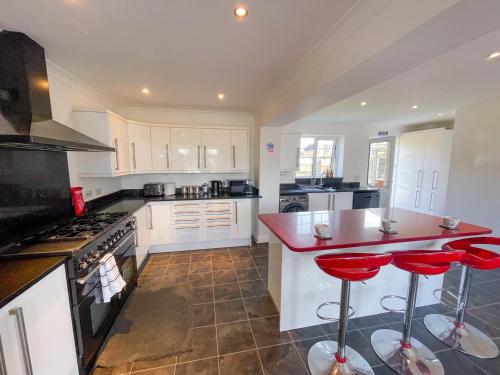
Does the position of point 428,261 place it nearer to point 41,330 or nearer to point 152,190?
point 41,330

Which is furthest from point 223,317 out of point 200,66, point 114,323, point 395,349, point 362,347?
point 200,66

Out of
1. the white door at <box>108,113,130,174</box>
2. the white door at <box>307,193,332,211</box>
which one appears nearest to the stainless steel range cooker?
the white door at <box>108,113,130,174</box>

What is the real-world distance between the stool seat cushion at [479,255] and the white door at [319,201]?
8.72 feet

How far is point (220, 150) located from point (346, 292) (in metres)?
2.99

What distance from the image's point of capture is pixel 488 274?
2918 millimetres

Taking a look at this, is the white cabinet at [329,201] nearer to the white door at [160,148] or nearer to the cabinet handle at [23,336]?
the white door at [160,148]

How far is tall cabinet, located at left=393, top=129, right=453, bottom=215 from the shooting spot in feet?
14.5

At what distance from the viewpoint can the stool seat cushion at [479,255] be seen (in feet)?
5.36

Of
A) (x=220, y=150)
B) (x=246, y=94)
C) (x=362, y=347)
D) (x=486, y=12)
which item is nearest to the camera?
(x=486, y=12)

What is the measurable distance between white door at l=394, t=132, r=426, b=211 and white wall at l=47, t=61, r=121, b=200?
6.09 metres

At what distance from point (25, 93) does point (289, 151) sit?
377 cm

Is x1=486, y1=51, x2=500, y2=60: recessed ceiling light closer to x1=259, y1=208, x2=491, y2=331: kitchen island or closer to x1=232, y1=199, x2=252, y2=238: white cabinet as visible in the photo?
x1=259, y1=208, x2=491, y2=331: kitchen island

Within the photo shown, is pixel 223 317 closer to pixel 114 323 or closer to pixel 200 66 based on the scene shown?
pixel 114 323

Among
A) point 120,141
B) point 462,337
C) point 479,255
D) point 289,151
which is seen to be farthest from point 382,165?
point 120,141
